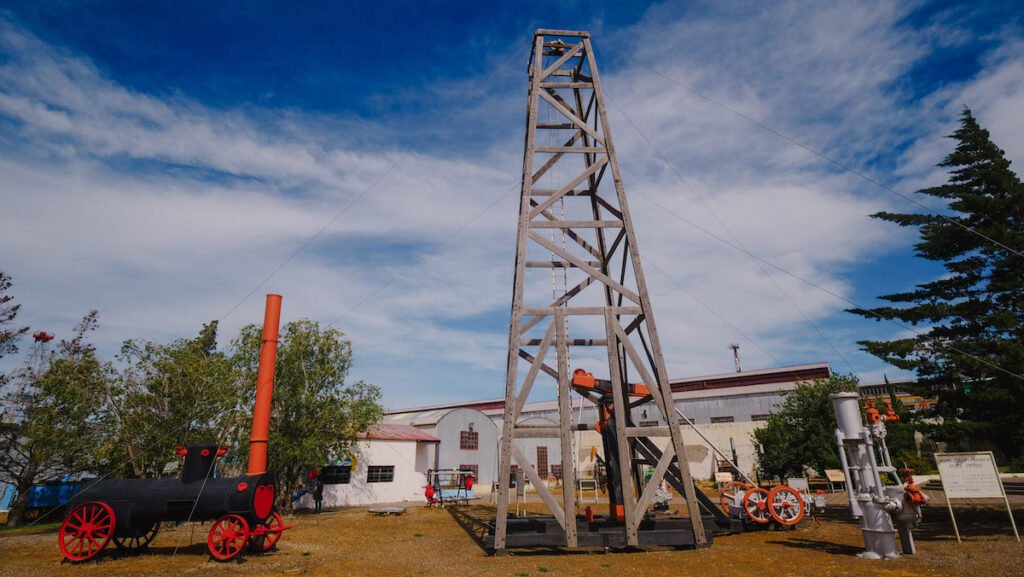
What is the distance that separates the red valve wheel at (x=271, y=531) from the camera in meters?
11.9

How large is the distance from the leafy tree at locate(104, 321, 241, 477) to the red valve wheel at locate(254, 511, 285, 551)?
8821 mm

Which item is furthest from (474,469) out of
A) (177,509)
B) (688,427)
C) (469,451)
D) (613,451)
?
(177,509)

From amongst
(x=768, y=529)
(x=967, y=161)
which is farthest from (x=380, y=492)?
(x=967, y=161)

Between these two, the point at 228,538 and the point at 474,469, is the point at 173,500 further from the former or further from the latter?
the point at 474,469

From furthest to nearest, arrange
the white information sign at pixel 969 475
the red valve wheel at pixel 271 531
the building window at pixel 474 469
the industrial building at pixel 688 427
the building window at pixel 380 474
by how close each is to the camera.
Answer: the industrial building at pixel 688 427 < the building window at pixel 474 469 < the building window at pixel 380 474 < the red valve wheel at pixel 271 531 < the white information sign at pixel 969 475

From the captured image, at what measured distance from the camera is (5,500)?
25.2 metres

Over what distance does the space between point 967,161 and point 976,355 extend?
18.8 feet

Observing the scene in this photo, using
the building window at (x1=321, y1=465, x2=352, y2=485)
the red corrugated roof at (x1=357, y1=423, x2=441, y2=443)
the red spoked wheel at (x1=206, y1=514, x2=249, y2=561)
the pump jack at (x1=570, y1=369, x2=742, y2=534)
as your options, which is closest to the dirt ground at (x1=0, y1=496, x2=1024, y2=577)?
the red spoked wheel at (x1=206, y1=514, x2=249, y2=561)

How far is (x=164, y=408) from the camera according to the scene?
20453 mm

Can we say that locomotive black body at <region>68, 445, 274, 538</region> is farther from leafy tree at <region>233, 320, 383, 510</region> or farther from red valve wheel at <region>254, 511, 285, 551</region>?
leafy tree at <region>233, 320, 383, 510</region>

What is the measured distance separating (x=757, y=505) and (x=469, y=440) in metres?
24.1

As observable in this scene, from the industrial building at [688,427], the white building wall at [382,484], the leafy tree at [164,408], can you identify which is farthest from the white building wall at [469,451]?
the leafy tree at [164,408]

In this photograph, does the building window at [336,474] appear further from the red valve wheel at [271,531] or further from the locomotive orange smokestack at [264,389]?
the locomotive orange smokestack at [264,389]

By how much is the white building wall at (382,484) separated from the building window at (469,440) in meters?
3.08
